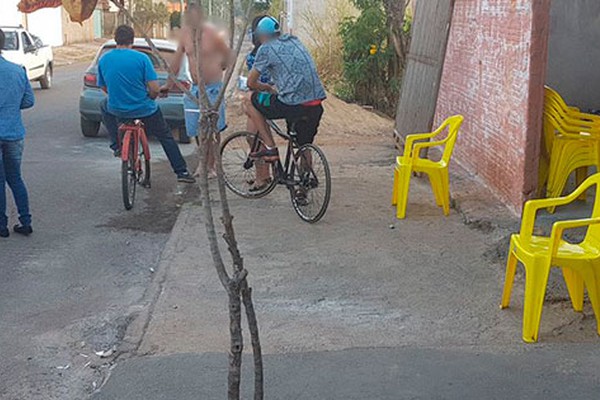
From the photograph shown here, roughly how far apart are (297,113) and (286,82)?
0.31 meters

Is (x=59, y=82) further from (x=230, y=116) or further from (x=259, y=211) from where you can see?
(x=259, y=211)

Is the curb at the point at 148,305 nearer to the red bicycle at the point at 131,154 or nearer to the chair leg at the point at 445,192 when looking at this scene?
the red bicycle at the point at 131,154

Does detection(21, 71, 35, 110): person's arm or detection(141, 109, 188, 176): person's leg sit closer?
detection(21, 71, 35, 110): person's arm

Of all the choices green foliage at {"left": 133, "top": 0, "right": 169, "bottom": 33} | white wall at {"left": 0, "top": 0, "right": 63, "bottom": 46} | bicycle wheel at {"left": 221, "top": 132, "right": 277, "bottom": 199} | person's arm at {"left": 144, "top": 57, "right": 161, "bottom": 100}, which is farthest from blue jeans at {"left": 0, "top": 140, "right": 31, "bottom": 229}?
white wall at {"left": 0, "top": 0, "right": 63, "bottom": 46}

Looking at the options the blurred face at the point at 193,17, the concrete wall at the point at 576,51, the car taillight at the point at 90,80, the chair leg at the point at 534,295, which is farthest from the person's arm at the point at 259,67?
the car taillight at the point at 90,80

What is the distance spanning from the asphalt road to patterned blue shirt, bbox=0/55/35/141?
37.7 inches

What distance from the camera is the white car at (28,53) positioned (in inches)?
807

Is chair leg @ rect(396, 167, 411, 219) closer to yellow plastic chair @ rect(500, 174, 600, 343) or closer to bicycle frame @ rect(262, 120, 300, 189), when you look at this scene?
bicycle frame @ rect(262, 120, 300, 189)

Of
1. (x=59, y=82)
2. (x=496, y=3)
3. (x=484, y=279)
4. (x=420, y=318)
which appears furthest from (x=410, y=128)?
(x=59, y=82)

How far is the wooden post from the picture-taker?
940cm

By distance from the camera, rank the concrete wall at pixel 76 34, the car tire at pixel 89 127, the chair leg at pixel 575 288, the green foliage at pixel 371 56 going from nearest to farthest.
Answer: the chair leg at pixel 575 288
the car tire at pixel 89 127
the green foliage at pixel 371 56
the concrete wall at pixel 76 34

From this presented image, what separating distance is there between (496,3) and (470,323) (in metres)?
4.18

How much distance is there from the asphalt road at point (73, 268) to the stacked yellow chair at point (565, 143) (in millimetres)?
3528

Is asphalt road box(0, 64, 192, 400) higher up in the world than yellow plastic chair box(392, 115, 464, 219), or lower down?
lower down
